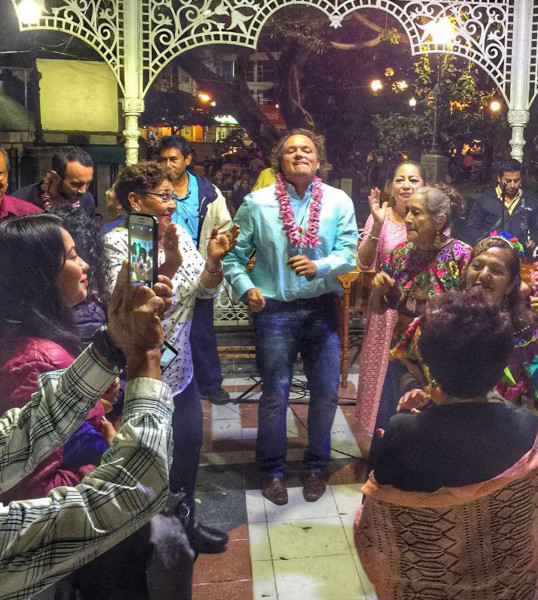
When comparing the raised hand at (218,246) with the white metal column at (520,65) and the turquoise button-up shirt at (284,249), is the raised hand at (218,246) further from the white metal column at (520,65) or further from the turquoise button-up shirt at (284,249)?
the white metal column at (520,65)

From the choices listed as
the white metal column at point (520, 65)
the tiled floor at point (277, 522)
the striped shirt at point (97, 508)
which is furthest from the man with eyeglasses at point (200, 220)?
the striped shirt at point (97, 508)

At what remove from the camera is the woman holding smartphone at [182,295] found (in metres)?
2.92

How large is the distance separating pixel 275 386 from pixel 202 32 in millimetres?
2872

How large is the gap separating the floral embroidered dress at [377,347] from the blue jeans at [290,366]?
1.17 feet

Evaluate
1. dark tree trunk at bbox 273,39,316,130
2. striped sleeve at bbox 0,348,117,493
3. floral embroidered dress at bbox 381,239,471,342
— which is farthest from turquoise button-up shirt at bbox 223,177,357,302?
dark tree trunk at bbox 273,39,316,130

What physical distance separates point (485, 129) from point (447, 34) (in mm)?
8927

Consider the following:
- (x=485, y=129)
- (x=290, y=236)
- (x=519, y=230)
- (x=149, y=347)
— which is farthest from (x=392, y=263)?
(x=485, y=129)

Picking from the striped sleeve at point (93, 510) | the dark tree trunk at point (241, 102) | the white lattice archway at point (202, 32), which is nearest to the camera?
the striped sleeve at point (93, 510)

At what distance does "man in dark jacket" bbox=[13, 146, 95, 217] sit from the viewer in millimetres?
4230

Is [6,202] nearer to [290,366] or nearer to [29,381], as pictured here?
[290,366]

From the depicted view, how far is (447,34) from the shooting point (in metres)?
5.19

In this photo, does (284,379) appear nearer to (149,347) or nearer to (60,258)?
(60,258)

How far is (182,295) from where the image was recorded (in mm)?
2943

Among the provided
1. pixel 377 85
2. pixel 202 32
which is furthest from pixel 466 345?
pixel 377 85
